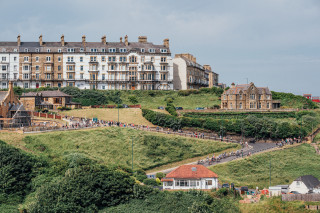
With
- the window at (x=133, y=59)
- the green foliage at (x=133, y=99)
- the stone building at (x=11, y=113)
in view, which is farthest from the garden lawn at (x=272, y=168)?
the window at (x=133, y=59)

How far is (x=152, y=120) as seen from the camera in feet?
298

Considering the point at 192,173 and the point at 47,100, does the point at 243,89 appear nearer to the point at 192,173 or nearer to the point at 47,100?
the point at 47,100

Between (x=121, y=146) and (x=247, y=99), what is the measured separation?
44.5 metres

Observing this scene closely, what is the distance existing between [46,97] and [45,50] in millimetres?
23685

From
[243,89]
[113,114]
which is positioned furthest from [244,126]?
[113,114]

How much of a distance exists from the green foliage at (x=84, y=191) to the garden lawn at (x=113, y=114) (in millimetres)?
36649

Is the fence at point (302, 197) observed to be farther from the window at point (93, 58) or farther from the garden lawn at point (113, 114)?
the window at point (93, 58)

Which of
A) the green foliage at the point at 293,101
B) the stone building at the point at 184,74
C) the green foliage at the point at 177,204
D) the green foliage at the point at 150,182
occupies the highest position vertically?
the stone building at the point at 184,74

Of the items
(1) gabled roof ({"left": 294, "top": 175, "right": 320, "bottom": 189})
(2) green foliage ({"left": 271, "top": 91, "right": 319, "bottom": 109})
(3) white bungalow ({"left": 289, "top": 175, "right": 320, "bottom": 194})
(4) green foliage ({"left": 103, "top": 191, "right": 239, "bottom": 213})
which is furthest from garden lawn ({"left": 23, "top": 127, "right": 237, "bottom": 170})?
(2) green foliage ({"left": 271, "top": 91, "right": 319, "bottom": 109})

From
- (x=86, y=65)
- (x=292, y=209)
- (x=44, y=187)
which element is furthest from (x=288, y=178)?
(x=86, y=65)

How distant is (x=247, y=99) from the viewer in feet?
357

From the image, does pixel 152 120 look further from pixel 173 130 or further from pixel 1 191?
pixel 1 191

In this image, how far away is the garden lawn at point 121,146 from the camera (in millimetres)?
70062

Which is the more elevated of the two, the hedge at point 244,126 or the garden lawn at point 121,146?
the hedge at point 244,126
